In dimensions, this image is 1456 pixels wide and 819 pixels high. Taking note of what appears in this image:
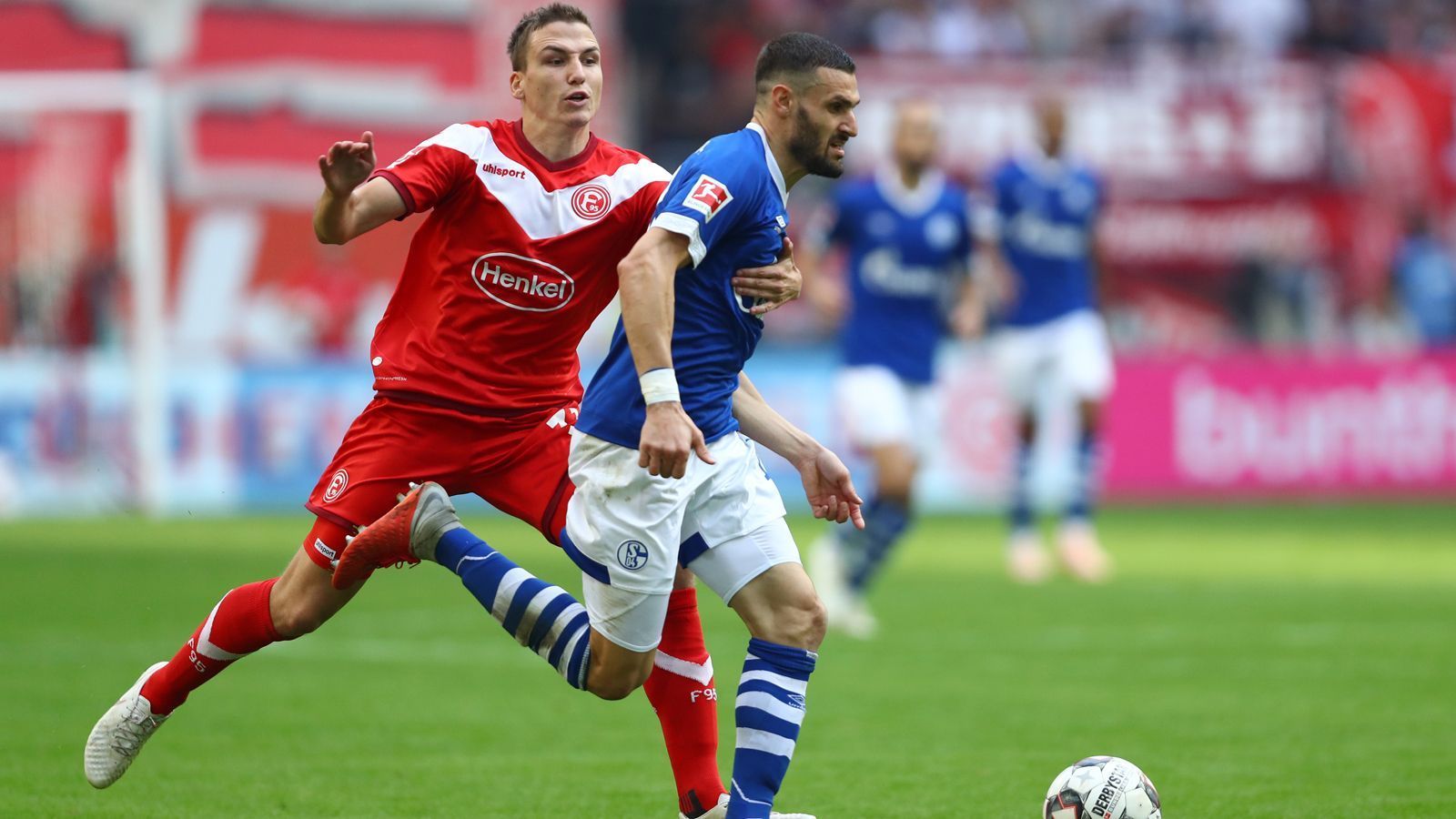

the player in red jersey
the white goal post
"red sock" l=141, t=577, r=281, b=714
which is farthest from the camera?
the white goal post

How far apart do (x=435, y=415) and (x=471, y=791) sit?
4.00 feet

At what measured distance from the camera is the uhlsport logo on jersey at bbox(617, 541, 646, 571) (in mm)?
5172

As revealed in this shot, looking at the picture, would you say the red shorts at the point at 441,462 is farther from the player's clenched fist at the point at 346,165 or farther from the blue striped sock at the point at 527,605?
the player's clenched fist at the point at 346,165

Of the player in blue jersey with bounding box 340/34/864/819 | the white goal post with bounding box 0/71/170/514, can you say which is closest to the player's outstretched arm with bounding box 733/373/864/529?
the player in blue jersey with bounding box 340/34/864/819

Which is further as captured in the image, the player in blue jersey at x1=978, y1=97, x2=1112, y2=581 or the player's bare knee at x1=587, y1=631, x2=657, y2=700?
the player in blue jersey at x1=978, y1=97, x2=1112, y2=581

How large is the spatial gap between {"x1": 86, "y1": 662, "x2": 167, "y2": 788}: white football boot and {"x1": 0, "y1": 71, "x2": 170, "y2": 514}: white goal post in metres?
11.7

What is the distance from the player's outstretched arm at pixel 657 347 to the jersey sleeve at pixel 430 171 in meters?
0.90

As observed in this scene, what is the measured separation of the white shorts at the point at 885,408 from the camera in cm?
1112

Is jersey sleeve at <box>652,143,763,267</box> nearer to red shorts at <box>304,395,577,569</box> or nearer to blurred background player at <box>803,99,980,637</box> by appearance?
red shorts at <box>304,395,577,569</box>

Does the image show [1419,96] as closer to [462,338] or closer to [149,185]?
[149,185]

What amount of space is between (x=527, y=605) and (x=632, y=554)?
1.62 feet

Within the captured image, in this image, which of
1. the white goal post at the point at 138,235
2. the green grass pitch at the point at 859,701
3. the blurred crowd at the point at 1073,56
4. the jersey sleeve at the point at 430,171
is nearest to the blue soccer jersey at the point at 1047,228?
the green grass pitch at the point at 859,701

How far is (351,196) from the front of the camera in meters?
5.38

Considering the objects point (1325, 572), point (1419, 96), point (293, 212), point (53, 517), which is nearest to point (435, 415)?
point (1325, 572)
